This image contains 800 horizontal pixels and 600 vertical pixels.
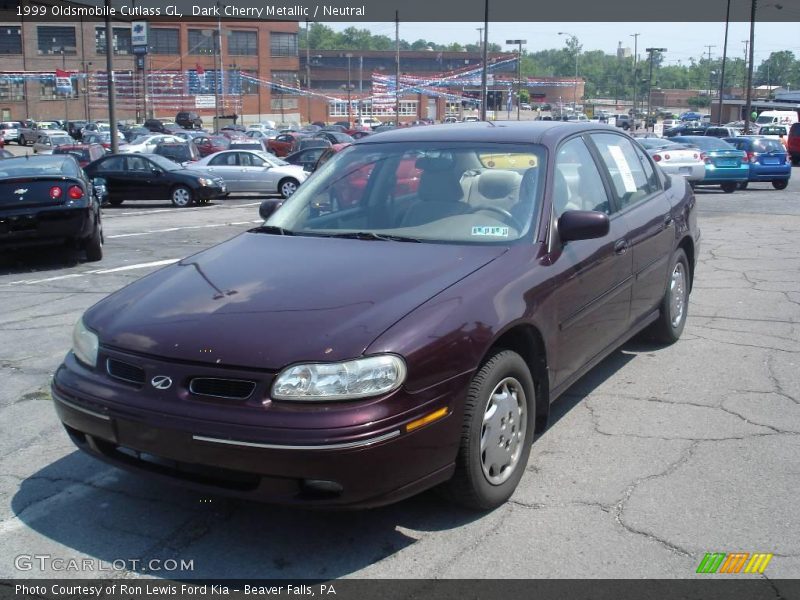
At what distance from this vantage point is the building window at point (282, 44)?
90188 millimetres

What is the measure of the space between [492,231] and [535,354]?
0.68 metres

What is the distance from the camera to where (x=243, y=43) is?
8844 centimetres

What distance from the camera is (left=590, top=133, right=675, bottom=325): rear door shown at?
5508 millimetres

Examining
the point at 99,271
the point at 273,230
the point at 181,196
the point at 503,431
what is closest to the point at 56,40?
the point at 181,196

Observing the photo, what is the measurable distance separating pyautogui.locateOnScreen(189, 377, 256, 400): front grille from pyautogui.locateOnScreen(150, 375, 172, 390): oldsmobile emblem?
0.31 ft

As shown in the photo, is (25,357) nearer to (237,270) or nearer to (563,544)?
(237,270)

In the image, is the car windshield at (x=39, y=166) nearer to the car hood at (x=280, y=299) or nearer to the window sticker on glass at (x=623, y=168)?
the car hood at (x=280, y=299)

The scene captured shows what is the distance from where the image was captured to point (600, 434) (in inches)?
191

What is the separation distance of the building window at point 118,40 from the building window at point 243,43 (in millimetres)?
10823

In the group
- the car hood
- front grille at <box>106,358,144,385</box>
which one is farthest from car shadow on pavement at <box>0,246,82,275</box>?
front grille at <box>106,358,144,385</box>

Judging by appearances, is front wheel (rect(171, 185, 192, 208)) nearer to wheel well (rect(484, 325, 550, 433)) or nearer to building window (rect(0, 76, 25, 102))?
wheel well (rect(484, 325, 550, 433))

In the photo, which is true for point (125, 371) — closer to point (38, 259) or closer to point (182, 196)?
point (38, 259)

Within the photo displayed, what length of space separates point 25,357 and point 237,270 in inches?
122

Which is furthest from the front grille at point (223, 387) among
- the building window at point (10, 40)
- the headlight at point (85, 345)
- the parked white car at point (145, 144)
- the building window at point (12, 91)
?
the building window at point (12, 91)
